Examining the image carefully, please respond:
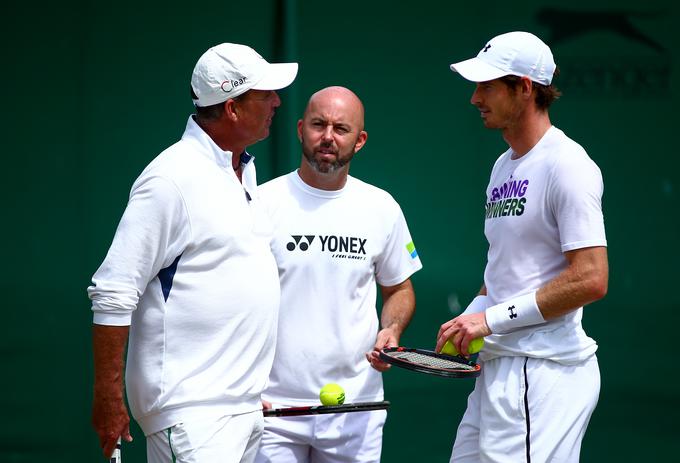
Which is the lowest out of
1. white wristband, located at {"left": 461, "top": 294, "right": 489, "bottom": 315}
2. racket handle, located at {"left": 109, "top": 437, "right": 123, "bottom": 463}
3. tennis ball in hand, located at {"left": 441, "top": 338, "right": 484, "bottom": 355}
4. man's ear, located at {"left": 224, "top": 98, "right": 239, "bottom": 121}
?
racket handle, located at {"left": 109, "top": 437, "right": 123, "bottom": 463}

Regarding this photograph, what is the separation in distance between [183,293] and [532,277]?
42.5 inches

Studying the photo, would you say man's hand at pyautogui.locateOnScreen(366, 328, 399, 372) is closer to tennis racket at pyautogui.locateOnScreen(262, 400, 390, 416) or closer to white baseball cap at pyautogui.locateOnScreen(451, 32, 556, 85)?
tennis racket at pyautogui.locateOnScreen(262, 400, 390, 416)

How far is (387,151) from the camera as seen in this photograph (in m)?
6.05

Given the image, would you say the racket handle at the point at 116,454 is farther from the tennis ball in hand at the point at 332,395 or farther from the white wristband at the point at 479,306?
the white wristband at the point at 479,306

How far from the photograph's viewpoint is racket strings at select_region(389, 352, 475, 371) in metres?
3.26

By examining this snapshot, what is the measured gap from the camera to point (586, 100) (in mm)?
6406

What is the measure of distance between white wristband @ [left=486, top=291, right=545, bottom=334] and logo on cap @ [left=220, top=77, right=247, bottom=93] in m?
1.00

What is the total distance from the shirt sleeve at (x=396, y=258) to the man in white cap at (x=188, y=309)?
2.59 ft

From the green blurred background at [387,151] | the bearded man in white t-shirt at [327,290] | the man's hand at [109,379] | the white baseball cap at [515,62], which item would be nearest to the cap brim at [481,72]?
the white baseball cap at [515,62]

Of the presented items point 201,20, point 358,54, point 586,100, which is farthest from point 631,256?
point 201,20

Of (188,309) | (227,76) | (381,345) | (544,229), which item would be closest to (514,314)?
(544,229)

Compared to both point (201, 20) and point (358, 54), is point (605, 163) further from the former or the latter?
point (201, 20)

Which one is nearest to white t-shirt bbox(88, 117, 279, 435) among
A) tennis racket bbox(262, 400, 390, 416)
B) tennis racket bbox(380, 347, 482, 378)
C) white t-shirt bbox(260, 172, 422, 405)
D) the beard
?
tennis racket bbox(262, 400, 390, 416)

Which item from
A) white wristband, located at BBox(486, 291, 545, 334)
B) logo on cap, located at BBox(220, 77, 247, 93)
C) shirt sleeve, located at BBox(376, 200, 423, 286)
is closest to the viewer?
logo on cap, located at BBox(220, 77, 247, 93)
